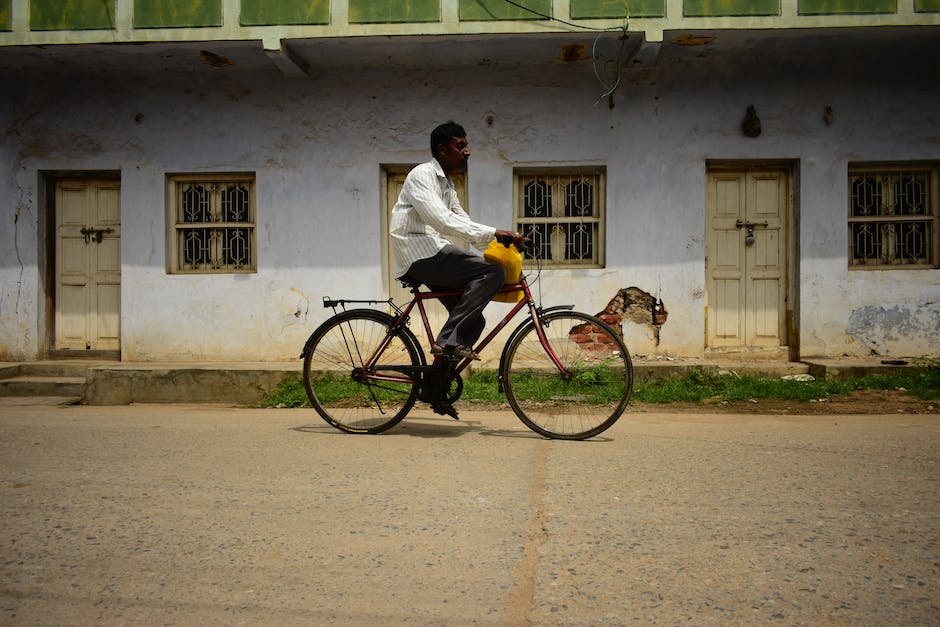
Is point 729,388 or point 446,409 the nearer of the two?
point 446,409

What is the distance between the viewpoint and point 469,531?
8.63ft

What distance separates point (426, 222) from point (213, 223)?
5.30 m

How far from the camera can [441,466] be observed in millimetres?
3604

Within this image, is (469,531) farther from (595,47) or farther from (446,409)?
(595,47)

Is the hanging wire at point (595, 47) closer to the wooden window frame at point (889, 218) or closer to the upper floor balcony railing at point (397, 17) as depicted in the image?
the upper floor balcony railing at point (397, 17)

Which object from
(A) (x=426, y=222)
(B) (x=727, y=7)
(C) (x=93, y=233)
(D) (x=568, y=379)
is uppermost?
(B) (x=727, y=7)

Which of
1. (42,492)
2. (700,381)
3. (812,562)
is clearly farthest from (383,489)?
(700,381)

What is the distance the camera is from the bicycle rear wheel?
4516 millimetres

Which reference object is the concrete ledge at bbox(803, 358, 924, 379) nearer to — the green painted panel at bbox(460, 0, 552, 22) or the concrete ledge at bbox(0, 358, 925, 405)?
the concrete ledge at bbox(0, 358, 925, 405)

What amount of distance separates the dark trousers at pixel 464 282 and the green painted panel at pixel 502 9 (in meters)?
4.15

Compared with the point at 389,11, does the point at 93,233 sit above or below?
below

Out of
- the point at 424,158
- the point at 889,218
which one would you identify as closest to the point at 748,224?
the point at 889,218

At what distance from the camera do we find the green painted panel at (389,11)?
752 cm

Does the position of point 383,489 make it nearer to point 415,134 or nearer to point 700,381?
point 700,381
